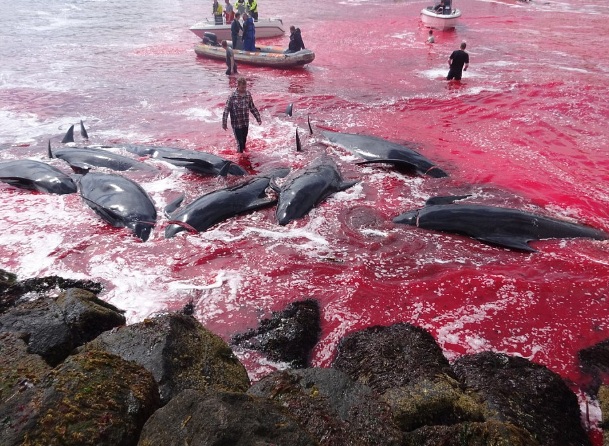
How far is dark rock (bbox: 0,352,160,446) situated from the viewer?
3.05m

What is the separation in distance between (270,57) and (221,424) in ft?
66.8

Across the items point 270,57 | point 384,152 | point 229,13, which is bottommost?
point 384,152

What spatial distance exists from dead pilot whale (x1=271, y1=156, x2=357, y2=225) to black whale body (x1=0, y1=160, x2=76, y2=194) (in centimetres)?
484

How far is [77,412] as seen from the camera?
10.4ft

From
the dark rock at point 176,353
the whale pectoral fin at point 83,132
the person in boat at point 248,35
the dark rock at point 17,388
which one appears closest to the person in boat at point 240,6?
the person in boat at point 248,35

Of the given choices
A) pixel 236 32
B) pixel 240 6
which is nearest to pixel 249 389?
pixel 236 32

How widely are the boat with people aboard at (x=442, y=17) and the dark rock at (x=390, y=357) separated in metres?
26.0

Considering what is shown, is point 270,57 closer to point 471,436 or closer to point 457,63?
point 457,63

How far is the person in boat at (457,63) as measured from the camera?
56.6 feet

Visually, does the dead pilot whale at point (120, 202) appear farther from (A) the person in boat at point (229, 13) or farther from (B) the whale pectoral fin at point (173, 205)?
(A) the person in boat at point (229, 13)

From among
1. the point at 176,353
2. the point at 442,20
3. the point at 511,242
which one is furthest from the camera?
the point at 442,20

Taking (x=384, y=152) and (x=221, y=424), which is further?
(x=384, y=152)

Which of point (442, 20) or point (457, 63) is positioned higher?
point (442, 20)

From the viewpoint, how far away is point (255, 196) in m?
9.73
